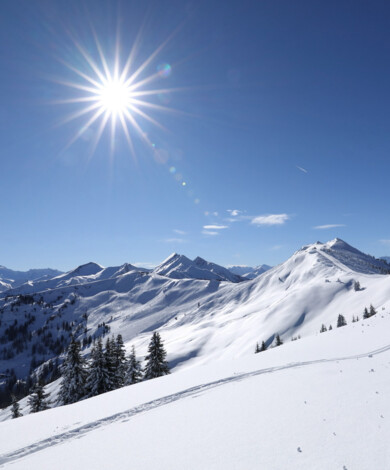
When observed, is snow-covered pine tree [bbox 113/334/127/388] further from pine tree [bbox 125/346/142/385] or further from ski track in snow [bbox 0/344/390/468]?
ski track in snow [bbox 0/344/390/468]

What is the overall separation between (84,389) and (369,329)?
3404 cm

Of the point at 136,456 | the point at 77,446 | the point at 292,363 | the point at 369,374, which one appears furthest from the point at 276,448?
the point at 292,363

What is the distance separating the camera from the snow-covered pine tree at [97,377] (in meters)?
31.2

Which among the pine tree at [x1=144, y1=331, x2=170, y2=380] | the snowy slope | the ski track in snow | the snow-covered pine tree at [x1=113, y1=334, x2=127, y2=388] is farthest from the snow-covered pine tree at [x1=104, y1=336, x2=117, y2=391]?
the ski track in snow

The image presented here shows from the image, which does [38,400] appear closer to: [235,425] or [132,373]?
[132,373]

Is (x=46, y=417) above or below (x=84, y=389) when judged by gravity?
above

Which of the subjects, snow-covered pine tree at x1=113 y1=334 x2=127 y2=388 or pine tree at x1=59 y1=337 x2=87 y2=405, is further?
pine tree at x1=59 y1=337 x2=87 y2=405

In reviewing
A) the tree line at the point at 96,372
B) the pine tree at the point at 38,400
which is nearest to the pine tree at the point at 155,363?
the tree line at the point at 96,372

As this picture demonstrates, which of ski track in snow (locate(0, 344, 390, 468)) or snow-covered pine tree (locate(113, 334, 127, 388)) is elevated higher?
ski track in snow (locate(0, 344, 390, 468))

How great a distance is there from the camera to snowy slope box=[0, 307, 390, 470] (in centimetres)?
686

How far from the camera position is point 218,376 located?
15.4 meters

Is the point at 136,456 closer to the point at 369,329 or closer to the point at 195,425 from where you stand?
the point at 195,425

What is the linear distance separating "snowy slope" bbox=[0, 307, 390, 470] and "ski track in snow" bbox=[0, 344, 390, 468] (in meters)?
0.05

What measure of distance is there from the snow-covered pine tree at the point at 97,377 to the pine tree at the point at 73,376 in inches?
68.5
